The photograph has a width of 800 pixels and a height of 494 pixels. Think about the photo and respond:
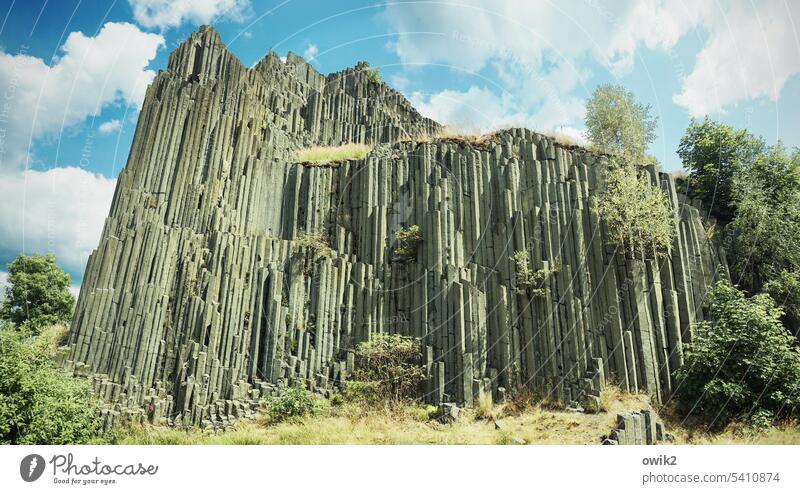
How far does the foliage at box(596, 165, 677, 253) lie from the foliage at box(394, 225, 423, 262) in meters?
4.66

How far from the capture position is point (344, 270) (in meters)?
13.3

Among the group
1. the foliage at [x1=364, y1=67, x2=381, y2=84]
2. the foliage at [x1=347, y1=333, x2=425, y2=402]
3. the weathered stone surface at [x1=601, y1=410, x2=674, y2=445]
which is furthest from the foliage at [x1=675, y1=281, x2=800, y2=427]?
the foliage at [x1=364, y1=67, x2=381, y2=84]

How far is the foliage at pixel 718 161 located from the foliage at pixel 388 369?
8467 millimetres

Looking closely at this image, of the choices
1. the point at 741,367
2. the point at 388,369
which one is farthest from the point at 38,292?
the point at 741,367

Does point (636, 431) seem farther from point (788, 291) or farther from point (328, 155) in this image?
point (328, 155)

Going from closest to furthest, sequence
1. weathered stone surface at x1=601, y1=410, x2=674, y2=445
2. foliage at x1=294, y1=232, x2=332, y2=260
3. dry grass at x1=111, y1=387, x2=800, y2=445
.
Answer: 1. weathered stone surface at x1=601, y1=410, x2=674, y2=445
2. dry grass at x1=111, y1=387, x2=800, y2=445
3. foliage at x1=294, y1=232, x2=332, y2=260

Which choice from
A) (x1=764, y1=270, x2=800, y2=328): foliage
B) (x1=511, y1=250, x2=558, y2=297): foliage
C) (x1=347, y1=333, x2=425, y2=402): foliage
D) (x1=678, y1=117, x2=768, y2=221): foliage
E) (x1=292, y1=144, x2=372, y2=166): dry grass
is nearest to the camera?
(x1=764, y1=270, x2=800, y2=328): foliage

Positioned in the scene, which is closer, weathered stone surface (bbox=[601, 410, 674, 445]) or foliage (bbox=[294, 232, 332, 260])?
weathered stone surface (bbox=[601, 410, 674, 445])

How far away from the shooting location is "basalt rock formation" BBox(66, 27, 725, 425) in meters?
10.5

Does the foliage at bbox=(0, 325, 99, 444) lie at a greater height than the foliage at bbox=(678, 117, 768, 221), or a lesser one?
lesser

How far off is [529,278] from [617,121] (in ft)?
21.1

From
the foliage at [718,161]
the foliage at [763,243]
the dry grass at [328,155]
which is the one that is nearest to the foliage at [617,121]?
the foliage at [718,161]

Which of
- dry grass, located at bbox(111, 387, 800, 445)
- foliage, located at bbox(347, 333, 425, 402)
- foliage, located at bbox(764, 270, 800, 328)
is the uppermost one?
foliage, located at bbox(764, 270, 800, 328)

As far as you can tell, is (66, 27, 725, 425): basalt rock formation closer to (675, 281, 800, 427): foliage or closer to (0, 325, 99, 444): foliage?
(675, 281, 800, 427): foliage
